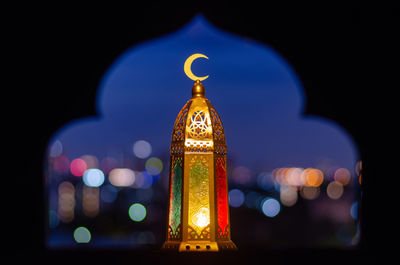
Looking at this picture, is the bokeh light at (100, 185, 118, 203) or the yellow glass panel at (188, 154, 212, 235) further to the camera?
the bokeh light at (100, 185, 118, 203)

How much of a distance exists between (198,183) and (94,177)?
1398 inches

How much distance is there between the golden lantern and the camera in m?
3.19

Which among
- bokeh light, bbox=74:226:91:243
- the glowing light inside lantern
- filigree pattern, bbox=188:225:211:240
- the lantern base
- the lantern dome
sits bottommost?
bokeh light, bbox=74:226:91:243

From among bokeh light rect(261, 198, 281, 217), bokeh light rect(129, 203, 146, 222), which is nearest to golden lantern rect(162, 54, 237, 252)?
bokeh light rect(261, 198, 281, 217)

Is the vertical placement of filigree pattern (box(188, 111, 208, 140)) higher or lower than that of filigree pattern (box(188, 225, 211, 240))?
higher

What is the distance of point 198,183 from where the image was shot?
3252 millimetres

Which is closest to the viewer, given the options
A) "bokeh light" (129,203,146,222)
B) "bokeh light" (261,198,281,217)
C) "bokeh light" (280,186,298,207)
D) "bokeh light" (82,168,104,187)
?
"bokeh light" (261,198,281,217)

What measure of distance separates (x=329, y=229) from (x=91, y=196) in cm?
2270

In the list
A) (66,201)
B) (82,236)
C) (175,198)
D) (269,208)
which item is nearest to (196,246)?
(175,198)

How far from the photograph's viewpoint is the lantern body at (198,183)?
320 centimetres

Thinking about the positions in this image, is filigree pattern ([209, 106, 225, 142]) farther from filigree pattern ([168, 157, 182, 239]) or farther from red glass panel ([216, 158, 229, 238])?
filigree pattern ([168, 157, 182, 239])

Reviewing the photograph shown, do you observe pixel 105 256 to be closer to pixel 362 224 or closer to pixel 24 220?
pixel 24 220

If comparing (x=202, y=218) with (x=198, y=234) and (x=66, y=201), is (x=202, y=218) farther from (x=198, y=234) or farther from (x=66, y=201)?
(x=66, y=201)

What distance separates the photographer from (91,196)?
42469 mm
